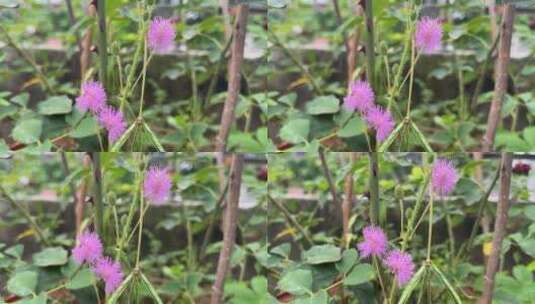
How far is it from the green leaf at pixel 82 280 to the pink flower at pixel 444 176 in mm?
913

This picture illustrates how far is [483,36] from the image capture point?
1812 mm

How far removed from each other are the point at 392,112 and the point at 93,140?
77 centimetres

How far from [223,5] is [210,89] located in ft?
0.72

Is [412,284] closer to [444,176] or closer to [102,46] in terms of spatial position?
[444,176]

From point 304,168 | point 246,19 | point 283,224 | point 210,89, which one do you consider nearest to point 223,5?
point 246,19

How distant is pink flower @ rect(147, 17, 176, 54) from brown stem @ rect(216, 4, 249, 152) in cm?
16

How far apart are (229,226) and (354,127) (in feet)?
1.35

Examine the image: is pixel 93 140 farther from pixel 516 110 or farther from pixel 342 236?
pixel 516 110

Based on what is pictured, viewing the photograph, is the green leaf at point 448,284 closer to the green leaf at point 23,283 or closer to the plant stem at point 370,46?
the plant stem at point 370,46

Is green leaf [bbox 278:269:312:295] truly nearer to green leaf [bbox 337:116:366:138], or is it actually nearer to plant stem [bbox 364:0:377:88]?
green leaf [bbox 337:116:366:138]

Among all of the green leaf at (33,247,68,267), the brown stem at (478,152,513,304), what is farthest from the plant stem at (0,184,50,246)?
the brown stem at (478,152,513,304)

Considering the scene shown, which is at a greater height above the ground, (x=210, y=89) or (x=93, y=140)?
(x=210, y=89)

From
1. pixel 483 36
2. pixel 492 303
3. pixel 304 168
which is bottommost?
pixel 492 303

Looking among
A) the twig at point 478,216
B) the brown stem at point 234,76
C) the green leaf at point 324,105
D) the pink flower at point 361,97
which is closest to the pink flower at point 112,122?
the brown stem at point 234,76
